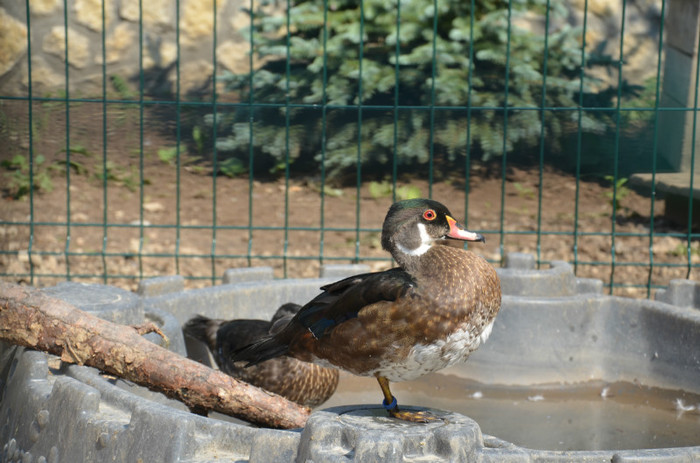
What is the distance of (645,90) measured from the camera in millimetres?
8930

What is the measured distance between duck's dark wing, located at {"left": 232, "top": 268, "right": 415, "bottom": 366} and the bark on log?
35cm

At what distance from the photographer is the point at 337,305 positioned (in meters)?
3.97

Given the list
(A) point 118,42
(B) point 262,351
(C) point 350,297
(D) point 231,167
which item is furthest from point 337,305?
(A) point 118,42

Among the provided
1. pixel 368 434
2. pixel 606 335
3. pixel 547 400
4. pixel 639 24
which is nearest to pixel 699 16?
pixel 639 24

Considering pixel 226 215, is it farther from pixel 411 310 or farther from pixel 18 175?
pixel 411 310

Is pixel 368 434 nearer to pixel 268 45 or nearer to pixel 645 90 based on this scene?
pixel 268 45

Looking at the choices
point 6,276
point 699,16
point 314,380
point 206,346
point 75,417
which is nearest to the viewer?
point 75,417

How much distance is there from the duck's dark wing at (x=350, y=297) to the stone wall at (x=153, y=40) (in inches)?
200

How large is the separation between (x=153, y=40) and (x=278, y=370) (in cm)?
539

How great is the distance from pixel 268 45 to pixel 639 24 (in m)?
3.60

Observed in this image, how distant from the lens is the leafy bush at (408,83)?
8.07 metres

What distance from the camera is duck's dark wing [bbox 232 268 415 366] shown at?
380 centimetres

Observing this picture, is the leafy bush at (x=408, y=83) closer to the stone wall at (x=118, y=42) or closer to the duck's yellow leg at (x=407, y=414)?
the stone wall at (x=118, y=42)

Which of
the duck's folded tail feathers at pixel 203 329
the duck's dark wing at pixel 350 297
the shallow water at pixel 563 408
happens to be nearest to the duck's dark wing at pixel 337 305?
the duck's dark wing at pixel 350 297
